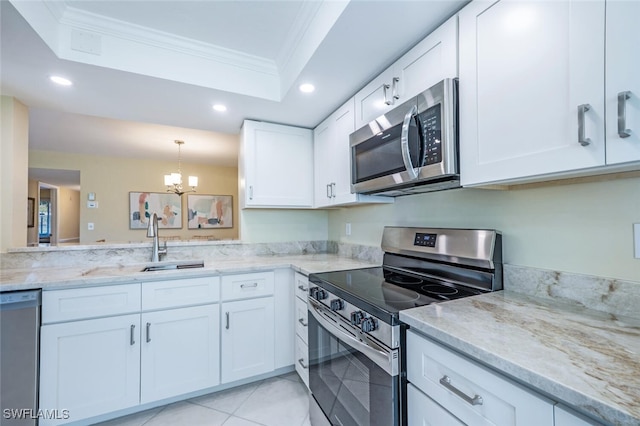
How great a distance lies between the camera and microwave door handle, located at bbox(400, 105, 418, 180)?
4.26 feet

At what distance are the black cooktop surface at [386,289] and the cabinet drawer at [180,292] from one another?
747 millimetres

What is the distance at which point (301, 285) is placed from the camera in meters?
1.94

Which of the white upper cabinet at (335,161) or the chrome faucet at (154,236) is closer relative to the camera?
the white upper cabinet at (335,161)

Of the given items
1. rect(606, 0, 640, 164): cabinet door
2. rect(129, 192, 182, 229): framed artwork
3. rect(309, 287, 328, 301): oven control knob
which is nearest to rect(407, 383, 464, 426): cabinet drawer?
rect(309, 287, 328, 301): oven control knob

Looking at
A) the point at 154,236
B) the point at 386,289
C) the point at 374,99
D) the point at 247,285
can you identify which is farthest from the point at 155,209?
the point at 386,289

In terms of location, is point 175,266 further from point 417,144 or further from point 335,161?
point 417,144

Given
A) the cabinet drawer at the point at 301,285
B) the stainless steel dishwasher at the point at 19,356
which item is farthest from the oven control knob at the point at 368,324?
the stainless steel dishwasher at the point at 19,356

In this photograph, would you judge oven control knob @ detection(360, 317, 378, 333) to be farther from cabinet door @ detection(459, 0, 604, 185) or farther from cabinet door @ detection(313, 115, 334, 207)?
cabinet door @ detection(313, 115, 334, 207)

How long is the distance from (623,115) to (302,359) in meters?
1.96

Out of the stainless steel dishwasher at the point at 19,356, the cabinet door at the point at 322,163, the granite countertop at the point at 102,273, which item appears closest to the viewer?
the stainless steel dishwasher at the point at 19,356

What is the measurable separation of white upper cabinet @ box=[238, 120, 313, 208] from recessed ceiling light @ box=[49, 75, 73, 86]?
115 cm

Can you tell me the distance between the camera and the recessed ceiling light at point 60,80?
1.67 m

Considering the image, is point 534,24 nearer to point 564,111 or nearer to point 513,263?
point 564,111

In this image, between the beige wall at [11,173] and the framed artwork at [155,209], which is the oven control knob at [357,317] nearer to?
the beige wall at [11,173]
